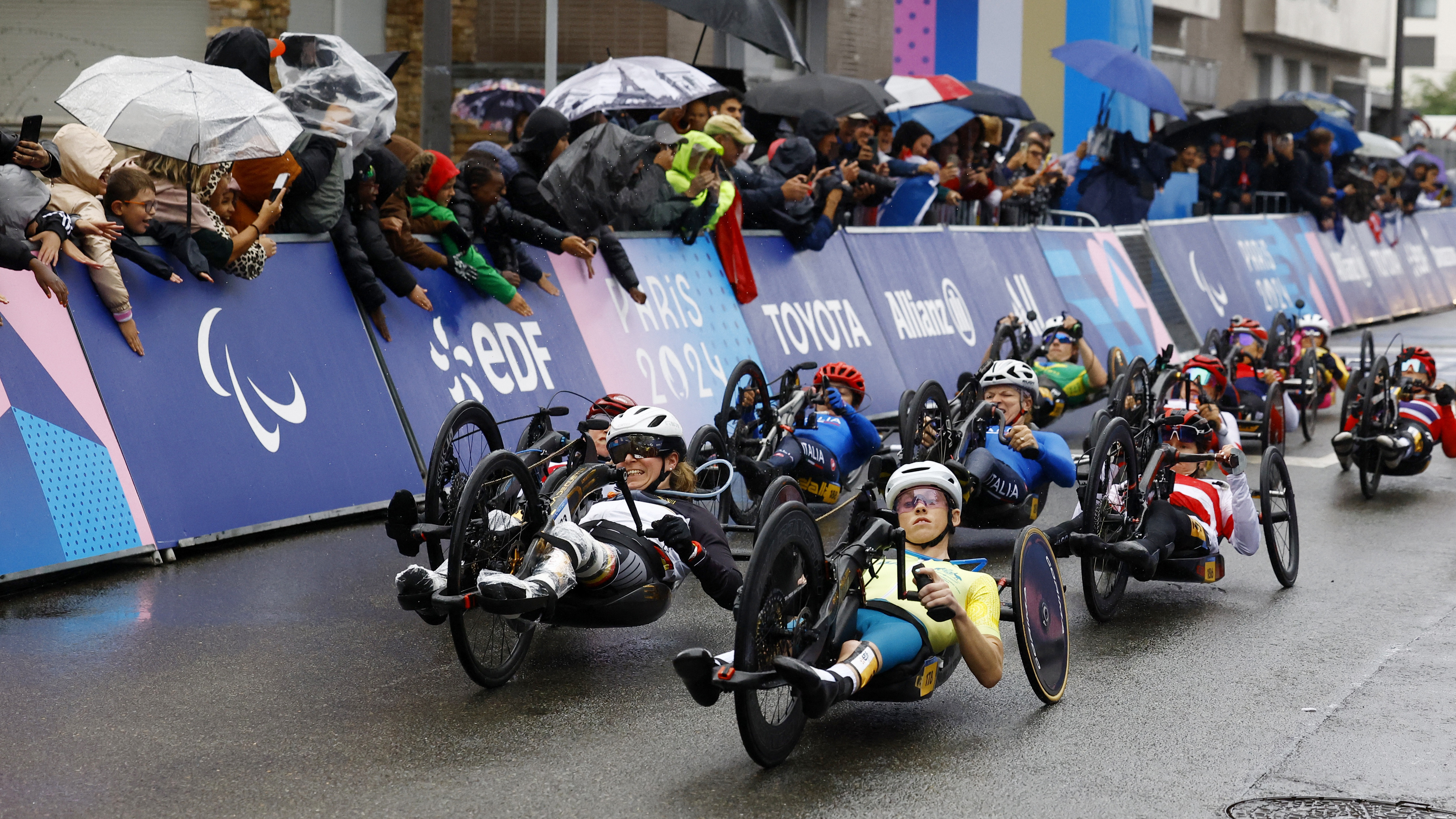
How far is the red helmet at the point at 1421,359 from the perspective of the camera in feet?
41.6

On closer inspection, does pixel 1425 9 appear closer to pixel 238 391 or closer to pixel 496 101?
pixel 496 101

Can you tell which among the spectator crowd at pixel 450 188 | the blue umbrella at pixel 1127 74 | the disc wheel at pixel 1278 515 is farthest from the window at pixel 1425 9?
the disc wheel at pixel 1278 515

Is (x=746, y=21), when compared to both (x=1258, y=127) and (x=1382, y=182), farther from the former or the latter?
(x=1382, y=182)

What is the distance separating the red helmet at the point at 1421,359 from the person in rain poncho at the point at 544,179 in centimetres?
590

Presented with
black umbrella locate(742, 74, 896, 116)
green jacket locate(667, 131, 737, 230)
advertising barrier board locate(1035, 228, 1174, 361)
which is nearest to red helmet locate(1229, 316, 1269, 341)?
advertising barrier board locate(1035, 228, 1174, 361)

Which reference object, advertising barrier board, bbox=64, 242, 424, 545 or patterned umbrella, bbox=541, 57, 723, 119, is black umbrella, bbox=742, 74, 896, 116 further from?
advertising barrier board, bbox=64, 242, 424, 545

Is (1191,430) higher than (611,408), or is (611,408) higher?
(611,408)

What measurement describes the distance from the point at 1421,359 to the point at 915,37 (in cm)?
1600

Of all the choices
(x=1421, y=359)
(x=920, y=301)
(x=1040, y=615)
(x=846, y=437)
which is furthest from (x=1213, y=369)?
(x=1040, y=615)

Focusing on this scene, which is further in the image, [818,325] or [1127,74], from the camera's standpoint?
[1127,74]

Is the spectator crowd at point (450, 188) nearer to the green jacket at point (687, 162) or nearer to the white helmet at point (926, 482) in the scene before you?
the green jacket at point (687, 162)

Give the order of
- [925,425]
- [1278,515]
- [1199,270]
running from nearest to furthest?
1. [1278,515]
2. [925,425]
3. [1199,270]

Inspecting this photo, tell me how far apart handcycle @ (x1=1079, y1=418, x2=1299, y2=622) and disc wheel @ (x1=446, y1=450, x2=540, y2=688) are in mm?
2623

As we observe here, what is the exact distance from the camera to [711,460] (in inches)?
353
